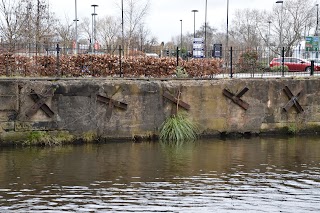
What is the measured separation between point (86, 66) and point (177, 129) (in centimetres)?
483

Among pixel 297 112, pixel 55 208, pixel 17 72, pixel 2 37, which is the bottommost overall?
pixel 55 208

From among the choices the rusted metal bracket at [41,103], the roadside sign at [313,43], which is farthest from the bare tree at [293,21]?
the rusted metal bracket at [41,103]

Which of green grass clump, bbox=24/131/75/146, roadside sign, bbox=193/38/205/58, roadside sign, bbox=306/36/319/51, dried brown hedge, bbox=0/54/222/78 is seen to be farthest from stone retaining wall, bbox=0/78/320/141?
roadside sign, bbox=306/36/319/51

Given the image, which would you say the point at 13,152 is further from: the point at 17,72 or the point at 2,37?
the point at 2,37

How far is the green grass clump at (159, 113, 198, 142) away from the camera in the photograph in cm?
1991

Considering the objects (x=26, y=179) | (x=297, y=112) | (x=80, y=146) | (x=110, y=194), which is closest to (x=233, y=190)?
(x=110, y=194)

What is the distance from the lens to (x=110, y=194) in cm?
1227

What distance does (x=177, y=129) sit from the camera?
788 inches

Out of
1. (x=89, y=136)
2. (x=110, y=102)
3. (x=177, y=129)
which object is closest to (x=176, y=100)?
(x=177, y=129)

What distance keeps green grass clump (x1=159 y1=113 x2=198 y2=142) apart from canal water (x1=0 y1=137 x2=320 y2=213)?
675mm

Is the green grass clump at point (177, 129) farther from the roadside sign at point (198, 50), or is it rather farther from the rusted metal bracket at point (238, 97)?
the roadside sign at point (198, 50)

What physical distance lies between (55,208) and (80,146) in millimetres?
8023

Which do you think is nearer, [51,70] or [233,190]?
[233,190]

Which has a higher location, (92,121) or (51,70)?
(51,70)
